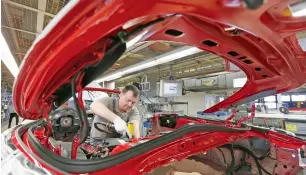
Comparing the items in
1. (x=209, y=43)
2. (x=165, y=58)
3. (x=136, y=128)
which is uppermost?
(x=165, y=58)

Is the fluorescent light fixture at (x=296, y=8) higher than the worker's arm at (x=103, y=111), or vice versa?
the fluorescent light fixture at (x=296, y=8)

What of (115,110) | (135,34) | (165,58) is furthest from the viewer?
(165,58)

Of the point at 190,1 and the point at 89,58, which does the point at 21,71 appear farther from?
the point at 190,1

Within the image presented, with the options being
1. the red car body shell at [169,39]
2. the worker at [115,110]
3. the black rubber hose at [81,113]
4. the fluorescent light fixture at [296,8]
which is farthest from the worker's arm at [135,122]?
the fluorescent light fixture at [296,8]

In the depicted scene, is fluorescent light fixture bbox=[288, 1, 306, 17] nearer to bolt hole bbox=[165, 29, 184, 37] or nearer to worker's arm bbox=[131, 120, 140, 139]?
bolt hole bbox=[165, 29, 184, 37]

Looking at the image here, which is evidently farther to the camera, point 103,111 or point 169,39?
point 103,111

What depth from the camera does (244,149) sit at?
1.87 metres

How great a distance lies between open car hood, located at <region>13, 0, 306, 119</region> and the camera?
1.71ft

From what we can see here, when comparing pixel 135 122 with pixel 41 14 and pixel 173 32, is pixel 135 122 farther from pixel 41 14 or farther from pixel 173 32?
pixel 41 14

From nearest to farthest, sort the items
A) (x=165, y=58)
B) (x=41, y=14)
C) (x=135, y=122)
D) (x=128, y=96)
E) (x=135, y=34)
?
(x=135, y=34)
(x=128, y=96)
(x=135, y=122)
(x=41, y=14)
(x=165, y=58)

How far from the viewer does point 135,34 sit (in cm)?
66

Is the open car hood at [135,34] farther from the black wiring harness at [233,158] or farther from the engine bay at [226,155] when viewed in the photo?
the black wiring harness at [233,158]

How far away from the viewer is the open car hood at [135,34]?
522 millimetres

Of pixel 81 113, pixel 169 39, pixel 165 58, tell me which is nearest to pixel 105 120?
pixel 81 113
